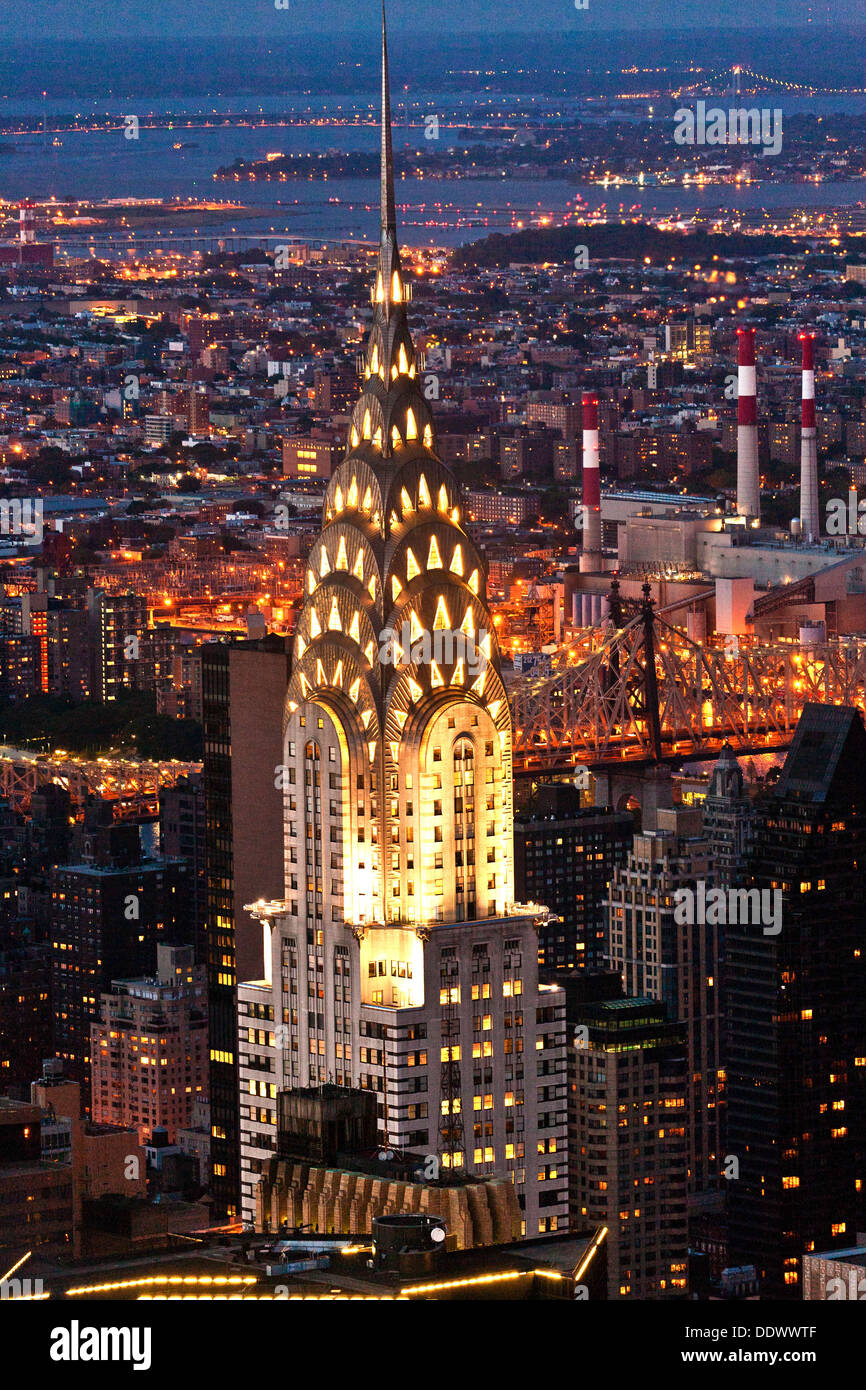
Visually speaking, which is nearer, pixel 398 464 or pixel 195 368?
pixel 398 464

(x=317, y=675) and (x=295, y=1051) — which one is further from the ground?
(x=317, y=675)

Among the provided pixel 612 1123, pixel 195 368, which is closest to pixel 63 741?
pixel 612 1123

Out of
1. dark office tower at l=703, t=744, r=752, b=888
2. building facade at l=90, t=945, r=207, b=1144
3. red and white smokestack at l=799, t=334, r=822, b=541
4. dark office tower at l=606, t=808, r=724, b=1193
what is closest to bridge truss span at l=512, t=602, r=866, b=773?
dark office tower at l=703, t=744, r=752, b=888

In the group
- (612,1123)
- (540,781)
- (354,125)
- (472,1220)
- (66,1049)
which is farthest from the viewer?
(354,125)

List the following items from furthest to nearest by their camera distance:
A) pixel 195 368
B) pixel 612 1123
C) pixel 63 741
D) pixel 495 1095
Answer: pixel 195 368 < pixel 63 741 < pixel 612 1123 < pixel 495 1095

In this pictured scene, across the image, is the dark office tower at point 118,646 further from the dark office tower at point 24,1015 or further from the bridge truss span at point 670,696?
the dark office tower at point 24,1015

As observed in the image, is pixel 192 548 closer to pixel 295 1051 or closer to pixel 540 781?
pixel 540 781

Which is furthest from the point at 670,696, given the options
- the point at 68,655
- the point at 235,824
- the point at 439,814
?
the point at 439,814
